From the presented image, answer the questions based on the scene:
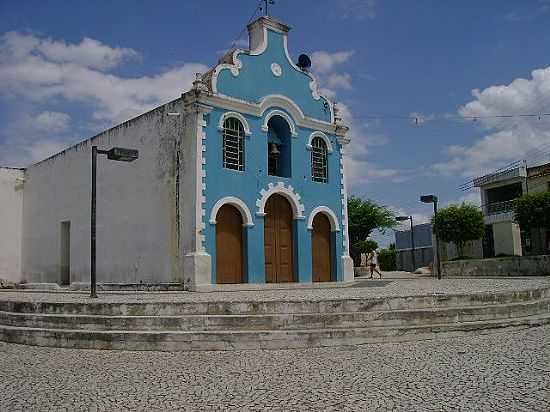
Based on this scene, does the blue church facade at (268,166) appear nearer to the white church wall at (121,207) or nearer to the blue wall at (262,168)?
the blue wall at (262,168)

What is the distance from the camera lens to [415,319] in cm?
952

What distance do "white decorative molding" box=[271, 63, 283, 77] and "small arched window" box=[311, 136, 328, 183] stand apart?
244 centimetres

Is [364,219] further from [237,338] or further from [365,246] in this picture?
[237,338]

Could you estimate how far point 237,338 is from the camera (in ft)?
28.8

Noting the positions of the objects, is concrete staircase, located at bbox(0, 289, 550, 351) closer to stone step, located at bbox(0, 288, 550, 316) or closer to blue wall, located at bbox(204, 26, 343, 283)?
stone step, located at bbox(0, 288, 550, 316)

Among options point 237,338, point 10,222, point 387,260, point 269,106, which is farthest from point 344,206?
point 387,260

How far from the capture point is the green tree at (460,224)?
103 feet

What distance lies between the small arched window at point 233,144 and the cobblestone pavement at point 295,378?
8.15 metres

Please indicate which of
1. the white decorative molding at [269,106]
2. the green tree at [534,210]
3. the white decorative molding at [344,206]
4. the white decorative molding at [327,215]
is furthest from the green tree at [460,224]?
the white decorative molding at [269,106]

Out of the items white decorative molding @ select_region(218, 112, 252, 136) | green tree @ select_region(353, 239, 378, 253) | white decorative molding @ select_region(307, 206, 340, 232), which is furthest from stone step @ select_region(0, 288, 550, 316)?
green tree @ select_region(353, 239, 378, 253)

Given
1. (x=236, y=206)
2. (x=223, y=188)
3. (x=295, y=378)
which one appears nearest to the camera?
(x=295, y=378)

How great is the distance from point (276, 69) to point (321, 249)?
19.6 feet

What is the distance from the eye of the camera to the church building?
15.4 meters

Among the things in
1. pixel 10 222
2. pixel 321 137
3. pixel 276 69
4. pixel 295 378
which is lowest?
pixel 295 378
